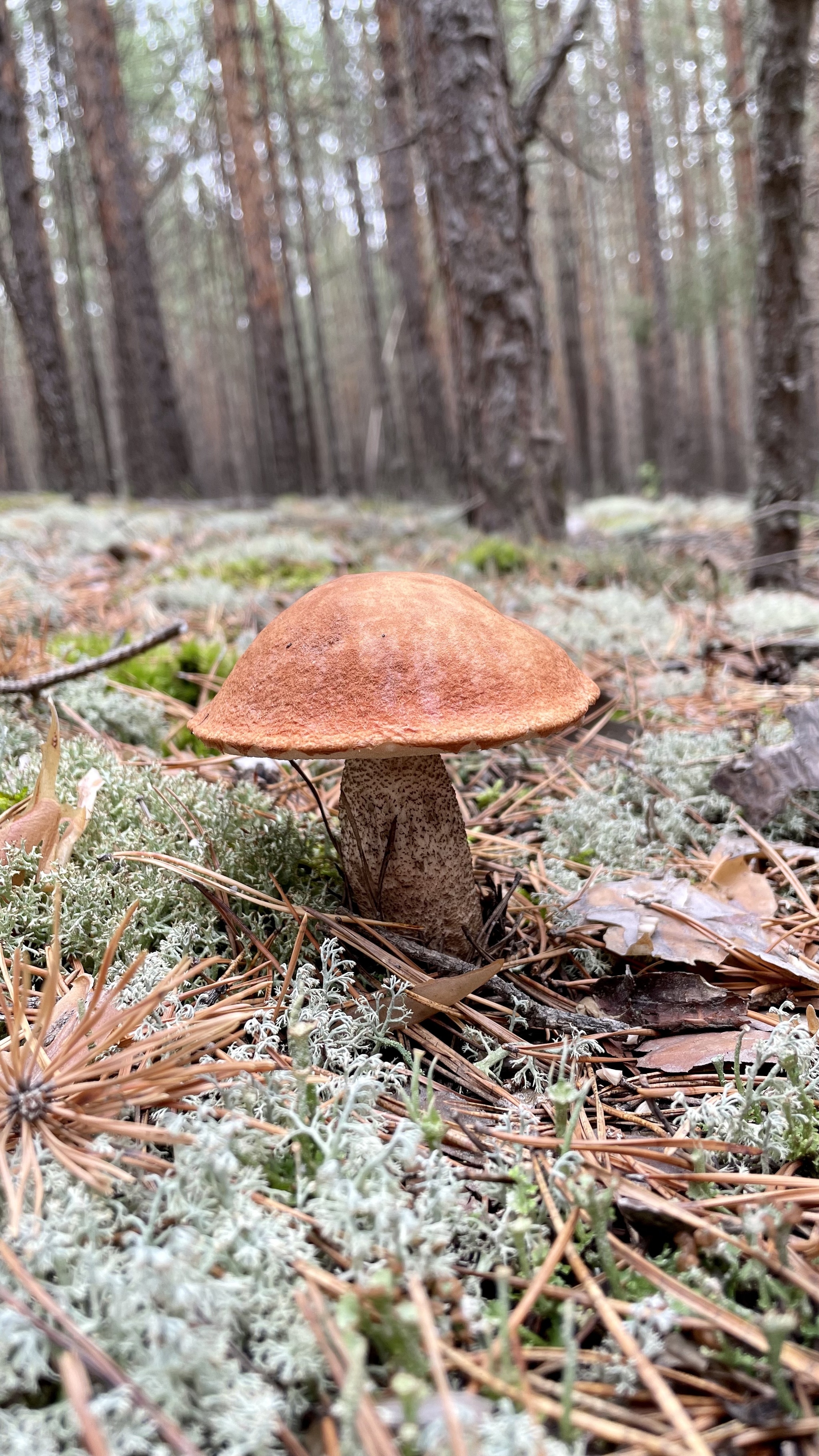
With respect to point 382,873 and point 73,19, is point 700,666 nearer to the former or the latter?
point 382,873

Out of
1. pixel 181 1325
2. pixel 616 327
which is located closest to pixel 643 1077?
pixel 181 1325

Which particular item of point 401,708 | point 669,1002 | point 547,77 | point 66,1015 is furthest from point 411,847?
point 547,77

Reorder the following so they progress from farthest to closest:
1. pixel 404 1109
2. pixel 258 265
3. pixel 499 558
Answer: pixel 258 265
pixel 499 558
pixel 404 1109

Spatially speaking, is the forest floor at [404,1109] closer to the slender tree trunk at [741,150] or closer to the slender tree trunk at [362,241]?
the slender tree trunk at [362,241]

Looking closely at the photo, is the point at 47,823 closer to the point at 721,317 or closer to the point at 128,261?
the point at 128,261

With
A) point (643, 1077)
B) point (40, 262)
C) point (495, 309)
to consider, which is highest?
point (40, 262)

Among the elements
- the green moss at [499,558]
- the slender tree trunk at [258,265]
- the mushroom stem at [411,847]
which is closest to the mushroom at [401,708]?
the mushroom stem at [411,847]

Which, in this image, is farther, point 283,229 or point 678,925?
point 283,229
